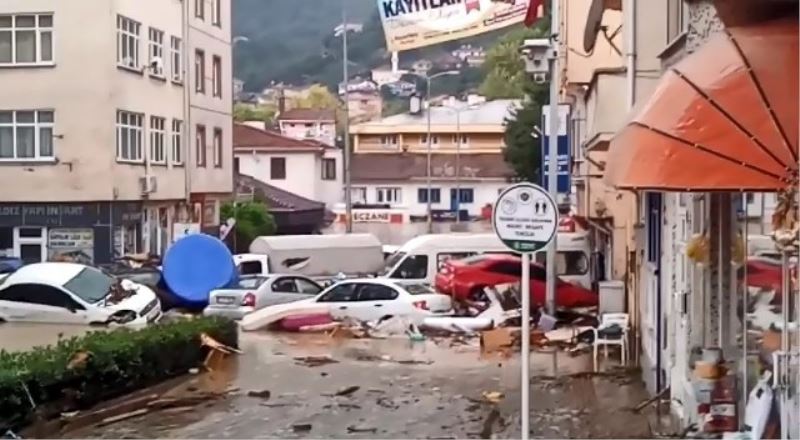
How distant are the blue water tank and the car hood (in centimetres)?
220

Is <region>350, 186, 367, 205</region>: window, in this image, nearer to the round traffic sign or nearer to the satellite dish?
the satellite dish

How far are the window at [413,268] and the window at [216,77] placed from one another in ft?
48.6

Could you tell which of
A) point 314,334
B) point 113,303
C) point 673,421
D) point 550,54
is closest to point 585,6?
point 550,54

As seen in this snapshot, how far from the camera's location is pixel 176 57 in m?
47.0

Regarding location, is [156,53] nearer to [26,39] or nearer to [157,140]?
[157,140]

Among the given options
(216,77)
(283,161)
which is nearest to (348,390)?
(216,77)

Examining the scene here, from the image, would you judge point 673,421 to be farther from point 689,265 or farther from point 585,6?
point 585,6

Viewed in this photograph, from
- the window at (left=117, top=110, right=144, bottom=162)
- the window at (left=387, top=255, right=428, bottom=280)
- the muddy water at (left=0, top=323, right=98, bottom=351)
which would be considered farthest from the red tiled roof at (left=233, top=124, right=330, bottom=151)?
the muddy water at (left=0, top=323, right=98, bottom=351)

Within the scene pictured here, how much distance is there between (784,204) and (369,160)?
87.2m

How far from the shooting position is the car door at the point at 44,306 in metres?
30.7

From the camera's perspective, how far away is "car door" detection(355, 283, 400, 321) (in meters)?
32.8

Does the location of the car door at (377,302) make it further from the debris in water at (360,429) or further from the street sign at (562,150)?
the debris in water at (360,429)

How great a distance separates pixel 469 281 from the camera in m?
35.8

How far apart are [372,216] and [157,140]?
1539 inches
